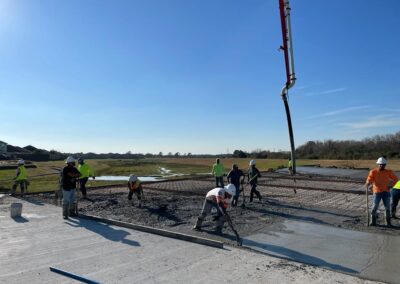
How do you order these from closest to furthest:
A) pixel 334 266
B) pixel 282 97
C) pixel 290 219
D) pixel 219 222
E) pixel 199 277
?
pixel 199 277 < pixel 334 266 < pixel 219 222 < pixel 290 219 < pixel 282 97

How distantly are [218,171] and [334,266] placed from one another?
28.8ft

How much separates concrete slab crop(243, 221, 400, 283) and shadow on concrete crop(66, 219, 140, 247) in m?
2.46

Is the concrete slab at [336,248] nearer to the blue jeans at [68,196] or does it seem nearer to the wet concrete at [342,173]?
the blue jeans at [68,196]

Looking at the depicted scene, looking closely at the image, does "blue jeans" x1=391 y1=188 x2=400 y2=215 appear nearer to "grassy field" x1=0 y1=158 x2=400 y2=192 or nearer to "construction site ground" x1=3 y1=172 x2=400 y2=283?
"construction site ground" x1=3 y1=172 x2=400 y2=283

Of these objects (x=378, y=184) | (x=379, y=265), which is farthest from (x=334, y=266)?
(x=378, y=184)

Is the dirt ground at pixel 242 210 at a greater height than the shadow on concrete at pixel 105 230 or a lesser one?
greater

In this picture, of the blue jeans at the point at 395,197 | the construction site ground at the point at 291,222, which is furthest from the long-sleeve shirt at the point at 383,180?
the blue jeans at the point at 395,197

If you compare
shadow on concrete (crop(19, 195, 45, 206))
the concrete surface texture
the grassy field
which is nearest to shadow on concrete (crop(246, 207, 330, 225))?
the concrete surface texture

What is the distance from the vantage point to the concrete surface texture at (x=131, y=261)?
545 cm

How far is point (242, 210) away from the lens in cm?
1145

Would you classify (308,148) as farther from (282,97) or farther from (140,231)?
→ (140,231)

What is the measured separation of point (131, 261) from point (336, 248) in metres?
3.82

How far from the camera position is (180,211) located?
11.2 meters

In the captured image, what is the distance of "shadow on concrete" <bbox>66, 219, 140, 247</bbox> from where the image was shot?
25.2 feet
